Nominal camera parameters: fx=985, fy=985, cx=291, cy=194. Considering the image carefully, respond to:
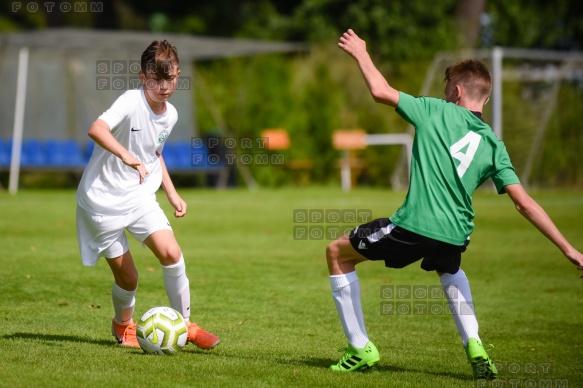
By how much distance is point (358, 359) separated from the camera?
620cm

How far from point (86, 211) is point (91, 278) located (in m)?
3.70

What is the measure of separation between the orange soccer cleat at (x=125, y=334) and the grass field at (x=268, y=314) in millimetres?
79

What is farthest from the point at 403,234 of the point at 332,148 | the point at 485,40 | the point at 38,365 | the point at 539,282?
the point at 485,40

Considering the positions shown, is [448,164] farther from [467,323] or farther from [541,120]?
[541,120]

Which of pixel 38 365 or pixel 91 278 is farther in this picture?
pixel 91 278

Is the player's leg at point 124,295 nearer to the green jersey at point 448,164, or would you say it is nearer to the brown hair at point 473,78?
the green jersey at point 448,164

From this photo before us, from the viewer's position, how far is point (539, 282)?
11.3 metres

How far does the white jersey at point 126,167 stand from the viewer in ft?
21.4

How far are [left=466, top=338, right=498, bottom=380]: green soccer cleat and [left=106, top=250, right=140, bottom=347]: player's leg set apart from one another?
7.62 feet

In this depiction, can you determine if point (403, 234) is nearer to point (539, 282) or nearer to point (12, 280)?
point (12, 280)

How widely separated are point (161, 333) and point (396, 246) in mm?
1703

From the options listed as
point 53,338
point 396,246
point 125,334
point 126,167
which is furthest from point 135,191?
point 396,246

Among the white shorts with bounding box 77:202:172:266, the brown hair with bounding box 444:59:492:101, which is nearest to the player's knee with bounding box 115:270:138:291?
the white shorts with bounding box 77:202:172:266

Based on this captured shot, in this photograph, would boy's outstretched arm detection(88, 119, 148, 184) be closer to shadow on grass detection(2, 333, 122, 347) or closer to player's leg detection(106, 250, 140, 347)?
player's leg detection(106, 250, 140, 347)
